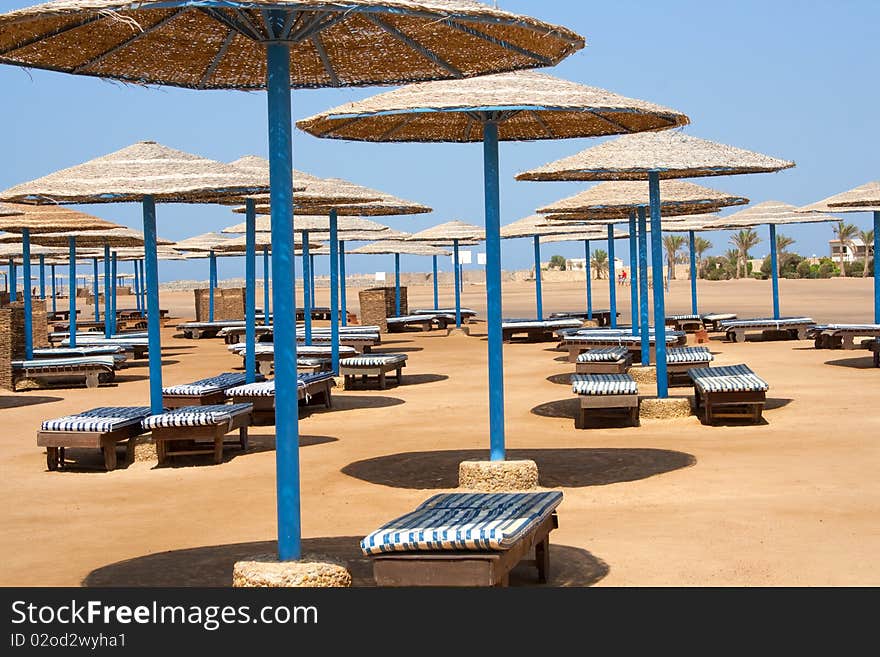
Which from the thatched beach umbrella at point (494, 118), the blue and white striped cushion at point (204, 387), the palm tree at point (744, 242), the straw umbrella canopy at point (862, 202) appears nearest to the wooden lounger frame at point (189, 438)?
the blue and white striped cushion at point (204, 387)

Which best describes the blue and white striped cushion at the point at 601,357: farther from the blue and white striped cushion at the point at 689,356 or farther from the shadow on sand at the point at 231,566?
the shadow on sand at the point at 231,566

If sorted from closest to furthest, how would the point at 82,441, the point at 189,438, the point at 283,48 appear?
1. the point at 283,48
2. the point at 82,441
3. the point at 189,438

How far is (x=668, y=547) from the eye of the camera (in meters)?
6.42

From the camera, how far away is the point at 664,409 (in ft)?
38.7

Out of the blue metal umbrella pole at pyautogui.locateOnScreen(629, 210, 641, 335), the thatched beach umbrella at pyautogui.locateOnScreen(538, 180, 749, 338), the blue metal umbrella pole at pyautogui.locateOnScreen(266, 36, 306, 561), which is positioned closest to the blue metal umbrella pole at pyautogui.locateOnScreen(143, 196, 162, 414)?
the blue metal umbrella pole at pyautogui.locateOnScreen(266, 36, 306, 561)

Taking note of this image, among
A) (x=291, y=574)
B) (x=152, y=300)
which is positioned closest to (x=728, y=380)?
(x=152, y=300)

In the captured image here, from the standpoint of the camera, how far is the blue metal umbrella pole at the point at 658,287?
1201 centimetres

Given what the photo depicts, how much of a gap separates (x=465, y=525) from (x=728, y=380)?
6.70 m

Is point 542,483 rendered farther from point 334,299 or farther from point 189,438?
point 334,299

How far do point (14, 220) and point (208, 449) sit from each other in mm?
9712

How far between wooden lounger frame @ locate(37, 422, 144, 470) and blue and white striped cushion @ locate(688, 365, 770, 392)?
17.2 ft

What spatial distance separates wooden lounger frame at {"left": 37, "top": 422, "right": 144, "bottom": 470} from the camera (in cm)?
1002

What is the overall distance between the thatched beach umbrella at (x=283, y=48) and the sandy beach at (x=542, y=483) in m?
1.56
